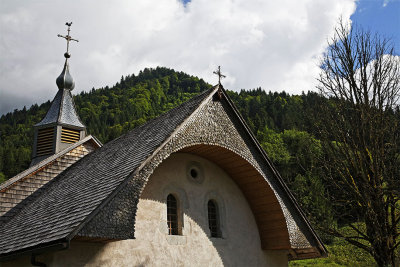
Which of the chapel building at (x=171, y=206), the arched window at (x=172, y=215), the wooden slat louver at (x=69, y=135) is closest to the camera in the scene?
the chapel building at (x=171, y=206)

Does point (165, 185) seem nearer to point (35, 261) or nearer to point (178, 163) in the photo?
point (178, 163)

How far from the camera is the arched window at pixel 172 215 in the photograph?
11445mm

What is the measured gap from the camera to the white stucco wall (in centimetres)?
937

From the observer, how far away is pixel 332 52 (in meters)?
12.8

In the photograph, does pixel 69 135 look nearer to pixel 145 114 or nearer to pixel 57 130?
pixel 57 130

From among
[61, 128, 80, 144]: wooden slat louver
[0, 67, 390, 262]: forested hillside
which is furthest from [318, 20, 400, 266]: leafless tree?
[0, 67, 390, 262]: forested hillside

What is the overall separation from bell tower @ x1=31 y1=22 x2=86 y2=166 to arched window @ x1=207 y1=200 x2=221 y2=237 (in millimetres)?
8843

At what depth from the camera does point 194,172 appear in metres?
12.7

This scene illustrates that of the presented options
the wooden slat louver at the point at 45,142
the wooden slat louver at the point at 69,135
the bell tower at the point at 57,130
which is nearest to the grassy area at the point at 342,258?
the wooden slat louver at the point at 69,135

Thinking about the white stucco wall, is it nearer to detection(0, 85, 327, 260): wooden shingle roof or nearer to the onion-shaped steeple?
detection(0, 85, 327, 260): wooden shingle roof

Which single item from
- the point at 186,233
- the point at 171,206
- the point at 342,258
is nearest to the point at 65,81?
the point at 171,206

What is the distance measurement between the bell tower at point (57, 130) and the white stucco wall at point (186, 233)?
871 centimetres

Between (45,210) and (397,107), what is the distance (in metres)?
10.2

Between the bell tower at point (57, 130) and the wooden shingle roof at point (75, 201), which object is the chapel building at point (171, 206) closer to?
the wooden shingle roof at point (75, 201)
